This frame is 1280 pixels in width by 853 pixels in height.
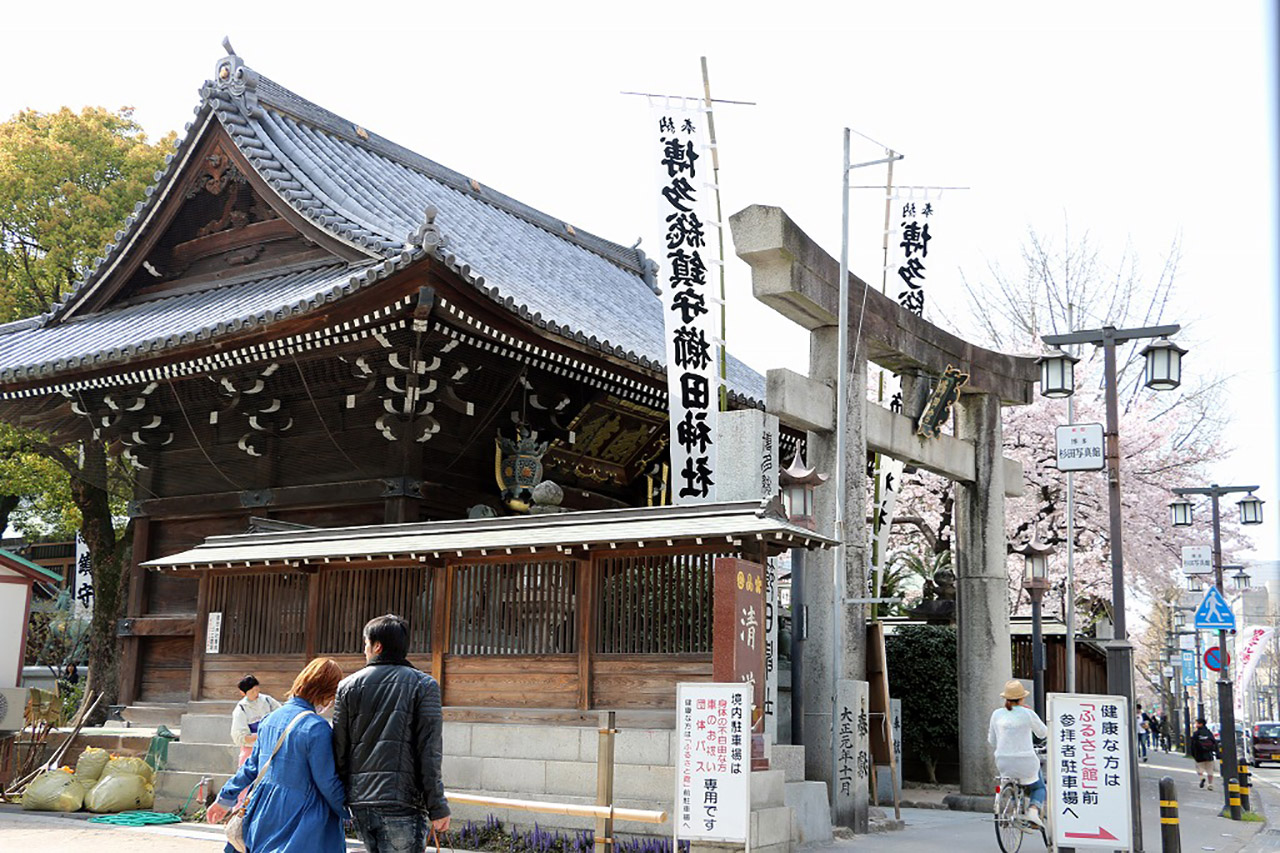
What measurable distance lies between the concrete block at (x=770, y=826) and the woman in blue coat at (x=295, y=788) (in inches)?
215

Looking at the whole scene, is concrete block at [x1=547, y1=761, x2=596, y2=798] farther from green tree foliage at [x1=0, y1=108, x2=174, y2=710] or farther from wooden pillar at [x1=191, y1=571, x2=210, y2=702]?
green tree foliage at [x1=0, y1=108, x2=174, y2=710]

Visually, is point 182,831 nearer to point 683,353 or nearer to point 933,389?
point 683,353

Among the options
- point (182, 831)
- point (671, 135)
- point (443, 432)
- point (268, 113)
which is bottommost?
point (182, 831)

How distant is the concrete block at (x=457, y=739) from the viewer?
1229 cm

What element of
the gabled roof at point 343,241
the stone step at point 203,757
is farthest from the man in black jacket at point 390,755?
the stone step at point 203,757

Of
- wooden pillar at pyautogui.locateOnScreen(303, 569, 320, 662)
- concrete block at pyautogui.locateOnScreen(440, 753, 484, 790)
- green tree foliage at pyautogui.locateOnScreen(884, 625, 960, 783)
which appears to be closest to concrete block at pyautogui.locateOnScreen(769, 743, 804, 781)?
concrete block at pyautogui.locateOnScreen(440, 753, 484, 790)

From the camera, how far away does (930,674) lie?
2155 cm

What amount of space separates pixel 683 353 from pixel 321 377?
501 cm

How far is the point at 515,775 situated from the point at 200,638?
201 inches

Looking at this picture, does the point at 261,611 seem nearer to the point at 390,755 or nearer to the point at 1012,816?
the point at 1012,816

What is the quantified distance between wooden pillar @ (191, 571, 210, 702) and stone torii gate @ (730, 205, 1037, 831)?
297 inches

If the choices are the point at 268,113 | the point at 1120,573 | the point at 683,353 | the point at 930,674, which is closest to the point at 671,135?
the point at 683,353

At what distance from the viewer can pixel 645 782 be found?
1096 centimetres

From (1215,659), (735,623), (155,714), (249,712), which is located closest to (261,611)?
(249,712)
